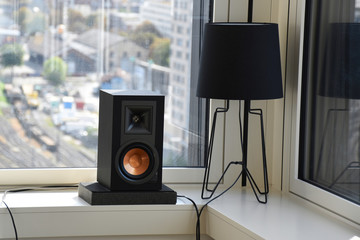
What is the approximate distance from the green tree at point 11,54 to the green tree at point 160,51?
22.8 inches

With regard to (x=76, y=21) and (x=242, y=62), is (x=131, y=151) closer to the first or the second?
(x=242, y=62)

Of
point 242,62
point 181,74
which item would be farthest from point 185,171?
point 242,62

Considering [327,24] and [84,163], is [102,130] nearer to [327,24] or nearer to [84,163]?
[84,163]

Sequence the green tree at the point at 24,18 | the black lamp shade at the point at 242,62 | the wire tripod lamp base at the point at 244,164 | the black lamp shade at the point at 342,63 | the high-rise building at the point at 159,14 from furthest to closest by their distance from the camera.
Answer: the high-rise building at the point at 159,14 → the green tree at the point at 24,18 → the wire tripod lamp base at the point at 244,164 → the black lamp shade at the point at 242,62 → the black lamp shade at the point at 342,63

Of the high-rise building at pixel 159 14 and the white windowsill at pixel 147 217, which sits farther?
the high-rise building at pixel 159 14

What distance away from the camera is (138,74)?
9.78 feet

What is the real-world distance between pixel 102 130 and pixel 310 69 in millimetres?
893

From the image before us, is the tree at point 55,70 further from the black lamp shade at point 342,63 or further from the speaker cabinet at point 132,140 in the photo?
the black lamp shade at point 342,63

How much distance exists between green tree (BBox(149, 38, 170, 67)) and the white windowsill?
66cm

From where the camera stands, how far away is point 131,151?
2613 mm

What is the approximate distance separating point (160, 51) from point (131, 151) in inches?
23.3

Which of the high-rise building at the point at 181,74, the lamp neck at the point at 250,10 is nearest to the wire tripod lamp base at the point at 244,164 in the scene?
the high-rise building at the point at 181,74

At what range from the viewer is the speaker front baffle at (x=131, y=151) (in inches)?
101

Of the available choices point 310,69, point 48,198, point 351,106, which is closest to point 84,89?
point 48,198
